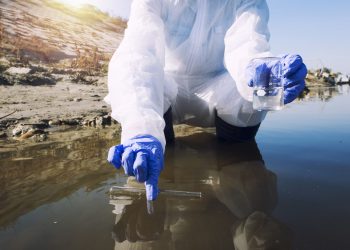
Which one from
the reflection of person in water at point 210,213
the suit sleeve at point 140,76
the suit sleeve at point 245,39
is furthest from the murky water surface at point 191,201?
the suit sleeve at point 245,39

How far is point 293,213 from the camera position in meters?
1.02

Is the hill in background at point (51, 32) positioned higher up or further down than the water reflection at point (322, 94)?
higher up

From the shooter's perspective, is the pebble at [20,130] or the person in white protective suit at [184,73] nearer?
the person in white protective suit at [184,73]

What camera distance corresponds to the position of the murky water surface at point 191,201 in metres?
0.89

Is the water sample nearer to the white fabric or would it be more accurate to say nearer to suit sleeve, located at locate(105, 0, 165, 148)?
the white fabric

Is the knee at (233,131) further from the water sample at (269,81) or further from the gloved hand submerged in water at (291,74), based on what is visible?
the gloved hand submerged in water at (291,74)

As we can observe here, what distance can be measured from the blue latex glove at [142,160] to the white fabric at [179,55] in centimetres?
9

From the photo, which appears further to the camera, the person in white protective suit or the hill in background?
the hill in background

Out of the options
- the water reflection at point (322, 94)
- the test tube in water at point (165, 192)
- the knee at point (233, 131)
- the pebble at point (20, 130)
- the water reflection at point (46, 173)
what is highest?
the water reflection at point (322, 94)

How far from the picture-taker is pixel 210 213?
3.43 ft

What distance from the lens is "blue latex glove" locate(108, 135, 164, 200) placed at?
996 millimetres

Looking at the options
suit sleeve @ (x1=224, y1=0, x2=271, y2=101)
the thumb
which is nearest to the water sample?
suit sleeve @ (x1=224, y1=0, x2=271, y2=101)

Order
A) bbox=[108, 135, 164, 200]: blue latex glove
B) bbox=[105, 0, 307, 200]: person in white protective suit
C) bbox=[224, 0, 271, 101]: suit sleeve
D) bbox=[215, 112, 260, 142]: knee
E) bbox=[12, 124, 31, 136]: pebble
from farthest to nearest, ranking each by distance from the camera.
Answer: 1. bbox=[12, 124, 31, 136]: pebble
2. bbox=[215, 112, 260, 142]: knee
3. bbox=[224, 0, 271, 101]: suit sleeve
4. bbox=[105, 0, 307, 200]: person in white protective suit
5. bbox=[108, 135, 164, 200]: blue latex glove

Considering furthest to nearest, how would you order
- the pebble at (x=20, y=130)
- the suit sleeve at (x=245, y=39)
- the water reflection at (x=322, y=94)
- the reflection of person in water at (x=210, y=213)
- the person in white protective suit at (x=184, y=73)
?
the water reflection at (x=322, y=94), the pebble at (x=20, y=130), the suit sleeve at (x=245, y=39), the person in white protective suit at (x=184, y=73), the reflection of person in water at (x=210, y=213)
